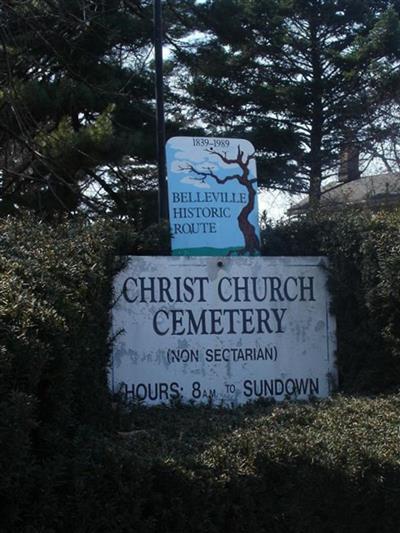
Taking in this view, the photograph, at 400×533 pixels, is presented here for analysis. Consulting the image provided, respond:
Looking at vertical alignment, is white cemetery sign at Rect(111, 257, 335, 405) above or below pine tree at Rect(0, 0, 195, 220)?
Answer: below

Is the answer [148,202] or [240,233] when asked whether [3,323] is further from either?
[148,202]

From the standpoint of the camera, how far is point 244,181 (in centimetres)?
779

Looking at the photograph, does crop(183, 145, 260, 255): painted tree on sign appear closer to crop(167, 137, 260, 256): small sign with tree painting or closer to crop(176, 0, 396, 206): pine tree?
crop(167, 137, 260, 256): small sign with tree painting

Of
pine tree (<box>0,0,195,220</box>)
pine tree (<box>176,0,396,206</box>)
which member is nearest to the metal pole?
pine tree (<box>0,0,195,220</box>)

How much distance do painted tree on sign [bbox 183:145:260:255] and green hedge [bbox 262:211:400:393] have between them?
0.14 meters

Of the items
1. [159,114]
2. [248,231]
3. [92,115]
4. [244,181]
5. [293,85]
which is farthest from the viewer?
[293,85]

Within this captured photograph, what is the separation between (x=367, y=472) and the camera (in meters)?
4.71

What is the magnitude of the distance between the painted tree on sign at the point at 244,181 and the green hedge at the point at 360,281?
14 cm

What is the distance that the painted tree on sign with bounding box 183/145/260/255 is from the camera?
757 cm

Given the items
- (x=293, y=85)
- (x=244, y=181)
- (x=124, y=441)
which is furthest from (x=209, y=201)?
(x=293, y=85)

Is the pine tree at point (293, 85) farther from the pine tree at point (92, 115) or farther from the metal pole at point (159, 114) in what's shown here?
the metal pole at point (159, 114)

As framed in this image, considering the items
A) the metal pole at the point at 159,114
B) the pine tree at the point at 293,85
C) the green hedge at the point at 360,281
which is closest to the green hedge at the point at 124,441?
the green hedge at the point at 360,281

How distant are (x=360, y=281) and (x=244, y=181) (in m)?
1.47

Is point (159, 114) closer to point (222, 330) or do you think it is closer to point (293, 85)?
point (222, 330)
